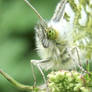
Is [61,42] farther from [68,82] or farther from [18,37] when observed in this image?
[18,37]

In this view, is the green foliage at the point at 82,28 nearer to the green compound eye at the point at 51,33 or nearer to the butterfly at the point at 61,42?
the butterfly at the point at 61,42

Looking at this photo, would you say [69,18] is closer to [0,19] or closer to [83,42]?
[83,42]

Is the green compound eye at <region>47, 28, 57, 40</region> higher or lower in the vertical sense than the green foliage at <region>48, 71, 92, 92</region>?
higher

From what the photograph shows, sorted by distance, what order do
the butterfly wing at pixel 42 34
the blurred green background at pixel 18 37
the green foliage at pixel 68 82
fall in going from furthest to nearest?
the blurred green background at pixel 18 37, the butterfly wing at pixel 42 34, the green foliage at pixel 68 82

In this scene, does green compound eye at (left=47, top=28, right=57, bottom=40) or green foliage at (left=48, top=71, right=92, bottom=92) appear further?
green compound eye at (left=47, top=28, right=57, bottom=40)

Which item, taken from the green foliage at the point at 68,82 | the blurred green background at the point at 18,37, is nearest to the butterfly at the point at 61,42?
the green foliage at the point at 68,82

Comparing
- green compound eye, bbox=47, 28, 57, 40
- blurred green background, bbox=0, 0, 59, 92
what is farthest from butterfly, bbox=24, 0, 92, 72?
blurred green background, bbox=0, 0, 59, 92

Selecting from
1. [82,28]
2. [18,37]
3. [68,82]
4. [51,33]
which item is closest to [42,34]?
[51,33]

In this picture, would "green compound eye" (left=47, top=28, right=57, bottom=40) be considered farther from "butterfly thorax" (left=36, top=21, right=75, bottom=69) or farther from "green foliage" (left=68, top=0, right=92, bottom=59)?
"green foliage" (left=68, top=0, right=92, bottom=59)
